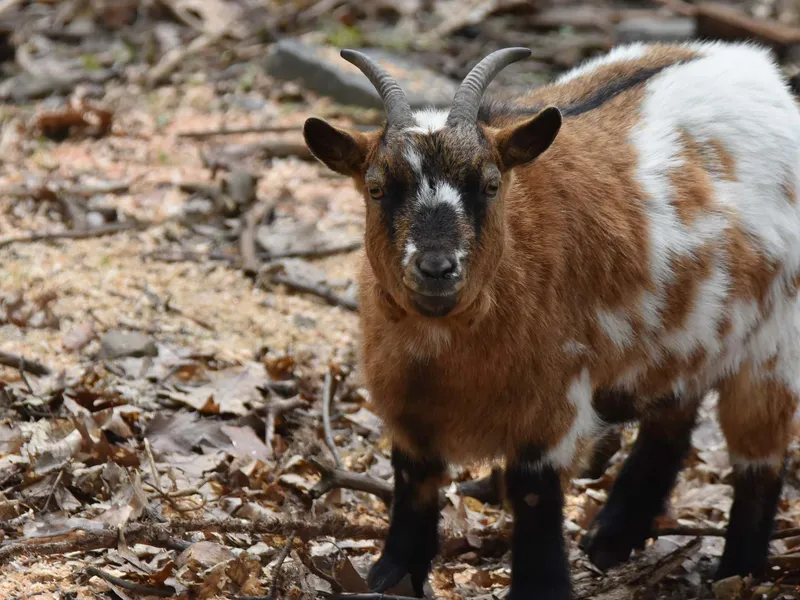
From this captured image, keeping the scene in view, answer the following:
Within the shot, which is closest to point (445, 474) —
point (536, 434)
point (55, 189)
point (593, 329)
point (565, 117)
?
point (536, 434)

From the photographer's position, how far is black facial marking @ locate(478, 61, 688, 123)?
16.4ft

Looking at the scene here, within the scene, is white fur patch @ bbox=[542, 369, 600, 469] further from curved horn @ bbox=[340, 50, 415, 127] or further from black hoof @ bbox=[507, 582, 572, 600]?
curved horn @ bbox=[340, 50, 415, 127]

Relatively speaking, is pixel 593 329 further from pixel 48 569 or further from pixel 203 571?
pixel 48 569

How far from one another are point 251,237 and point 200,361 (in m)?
1.93

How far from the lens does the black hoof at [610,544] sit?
A: 5863 millimetres

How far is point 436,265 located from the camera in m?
4.12

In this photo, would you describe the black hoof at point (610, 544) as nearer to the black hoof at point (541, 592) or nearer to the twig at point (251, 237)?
the black hoof at point (541, 592)

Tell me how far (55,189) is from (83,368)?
9.24 ft

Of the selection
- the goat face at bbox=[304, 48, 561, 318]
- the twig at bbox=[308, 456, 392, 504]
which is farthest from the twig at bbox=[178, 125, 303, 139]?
the goat face at bbox=[304, 48, 561, 318]

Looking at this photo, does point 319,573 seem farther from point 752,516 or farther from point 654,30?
point 654,30

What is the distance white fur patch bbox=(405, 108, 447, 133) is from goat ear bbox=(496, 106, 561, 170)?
24cm

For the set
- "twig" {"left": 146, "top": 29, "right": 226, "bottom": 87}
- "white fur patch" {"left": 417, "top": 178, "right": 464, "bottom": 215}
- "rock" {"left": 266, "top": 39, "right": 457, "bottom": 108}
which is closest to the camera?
"white fur patch" {"left": 417, "top": 178, "right": 464, "bottom": 215}

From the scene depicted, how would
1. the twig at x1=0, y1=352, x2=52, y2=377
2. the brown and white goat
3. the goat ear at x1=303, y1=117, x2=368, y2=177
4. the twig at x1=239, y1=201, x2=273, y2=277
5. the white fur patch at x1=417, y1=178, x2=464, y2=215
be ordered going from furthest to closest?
1. the twig at x1=239, y1=201, x2=273, y2=277
2. the twig at x1=0, y1=352, x2=52, y2=377
3. the goat ear at x1=303, y1=117, x2=368, y2=177
4. the brown and white goat
5. the white fur patch at x1=417, y1=178, x2=464, y2=215

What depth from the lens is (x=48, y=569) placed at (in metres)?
4.56
